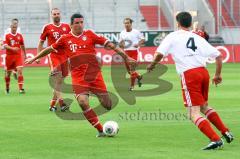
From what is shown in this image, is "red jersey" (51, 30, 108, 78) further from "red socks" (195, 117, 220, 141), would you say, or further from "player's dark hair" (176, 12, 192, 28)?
"red socks" (195, 117, 220, 141)

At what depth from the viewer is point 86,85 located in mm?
13734

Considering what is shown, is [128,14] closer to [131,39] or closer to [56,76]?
[131,39]

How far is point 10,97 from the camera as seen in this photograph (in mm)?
23266

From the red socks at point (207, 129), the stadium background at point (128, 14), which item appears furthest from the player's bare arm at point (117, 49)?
the stadium background at point (128, 14)

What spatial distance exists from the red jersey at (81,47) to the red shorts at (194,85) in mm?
2649

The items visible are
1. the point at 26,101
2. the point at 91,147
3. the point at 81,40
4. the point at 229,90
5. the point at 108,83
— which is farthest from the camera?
the point at 108,83

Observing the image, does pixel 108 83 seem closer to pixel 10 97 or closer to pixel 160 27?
pixel 10 97

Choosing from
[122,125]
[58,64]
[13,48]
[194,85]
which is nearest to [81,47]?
[122,125]

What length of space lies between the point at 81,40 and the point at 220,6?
39.8 metres

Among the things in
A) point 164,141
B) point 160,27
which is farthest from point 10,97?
point 160,27

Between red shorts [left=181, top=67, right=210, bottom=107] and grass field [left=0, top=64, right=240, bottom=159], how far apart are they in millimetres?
762

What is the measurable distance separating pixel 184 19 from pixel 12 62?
50.6ft

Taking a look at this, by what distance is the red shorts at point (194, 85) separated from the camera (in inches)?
460

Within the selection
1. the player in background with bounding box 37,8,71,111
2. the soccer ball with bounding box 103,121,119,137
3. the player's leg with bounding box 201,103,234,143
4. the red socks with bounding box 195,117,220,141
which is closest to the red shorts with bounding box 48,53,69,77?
the player in background with bounding box 37,8,71,111
